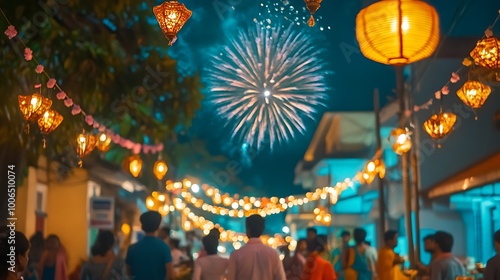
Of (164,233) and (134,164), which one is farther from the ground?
(134,164)

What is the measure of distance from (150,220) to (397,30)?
2.98 m

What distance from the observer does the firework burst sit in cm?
1395

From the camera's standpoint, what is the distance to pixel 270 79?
14.4m

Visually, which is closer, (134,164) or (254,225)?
(254,225)

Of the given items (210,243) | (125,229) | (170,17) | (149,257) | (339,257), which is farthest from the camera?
(125,229)

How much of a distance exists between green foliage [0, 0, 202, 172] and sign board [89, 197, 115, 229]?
46.9 inches

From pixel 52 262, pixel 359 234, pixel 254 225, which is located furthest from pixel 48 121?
pixel 359 234

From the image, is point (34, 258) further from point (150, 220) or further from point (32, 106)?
point (150, 220)

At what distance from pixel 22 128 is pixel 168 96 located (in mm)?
3141

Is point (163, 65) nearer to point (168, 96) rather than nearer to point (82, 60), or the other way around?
point (168, 96)

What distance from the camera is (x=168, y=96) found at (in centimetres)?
1225

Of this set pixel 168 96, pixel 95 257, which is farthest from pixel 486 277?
pixel 168 96

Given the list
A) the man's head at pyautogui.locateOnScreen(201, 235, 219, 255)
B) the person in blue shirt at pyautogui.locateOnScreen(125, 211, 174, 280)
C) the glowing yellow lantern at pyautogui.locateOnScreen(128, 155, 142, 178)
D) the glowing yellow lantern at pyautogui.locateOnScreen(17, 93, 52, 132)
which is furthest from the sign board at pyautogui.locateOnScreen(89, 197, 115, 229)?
the person in blue shirt at pyautogui.locateOnScreen(125, 211, 174, 280)

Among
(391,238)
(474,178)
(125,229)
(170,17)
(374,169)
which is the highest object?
(170,17)
